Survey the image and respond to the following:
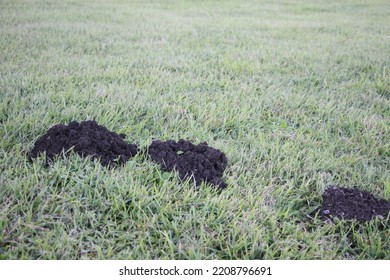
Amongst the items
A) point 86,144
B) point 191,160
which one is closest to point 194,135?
point 191,160

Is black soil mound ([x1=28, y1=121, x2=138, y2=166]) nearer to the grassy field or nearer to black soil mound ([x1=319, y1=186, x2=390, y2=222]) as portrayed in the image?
the grassy field

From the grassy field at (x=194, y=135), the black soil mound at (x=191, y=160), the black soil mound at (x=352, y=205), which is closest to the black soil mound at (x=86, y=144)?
the grassy field at (x=194, y=135)

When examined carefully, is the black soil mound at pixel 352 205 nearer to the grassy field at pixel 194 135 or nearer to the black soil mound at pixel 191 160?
the grassy field at pixel 194 135

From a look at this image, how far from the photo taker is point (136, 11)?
26.3 feet

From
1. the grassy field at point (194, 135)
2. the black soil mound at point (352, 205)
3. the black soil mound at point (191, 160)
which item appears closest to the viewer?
the grassy field at point (194, 135)

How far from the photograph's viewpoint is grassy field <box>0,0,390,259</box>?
1.72 metres

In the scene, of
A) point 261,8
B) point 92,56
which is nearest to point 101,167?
point 92,56

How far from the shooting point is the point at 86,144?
2168 millimetres

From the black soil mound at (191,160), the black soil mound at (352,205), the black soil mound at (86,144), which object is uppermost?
the black soil mound at (86,144)

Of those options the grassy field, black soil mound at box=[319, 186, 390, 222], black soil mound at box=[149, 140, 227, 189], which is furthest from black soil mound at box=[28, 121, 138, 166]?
black soil mound at box=[319, 186, 390, 222]

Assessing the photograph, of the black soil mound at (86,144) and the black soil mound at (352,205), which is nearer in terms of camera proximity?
the black soil mound at (352,205)

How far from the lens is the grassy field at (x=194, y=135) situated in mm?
1723

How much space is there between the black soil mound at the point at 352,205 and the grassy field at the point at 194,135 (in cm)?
6
